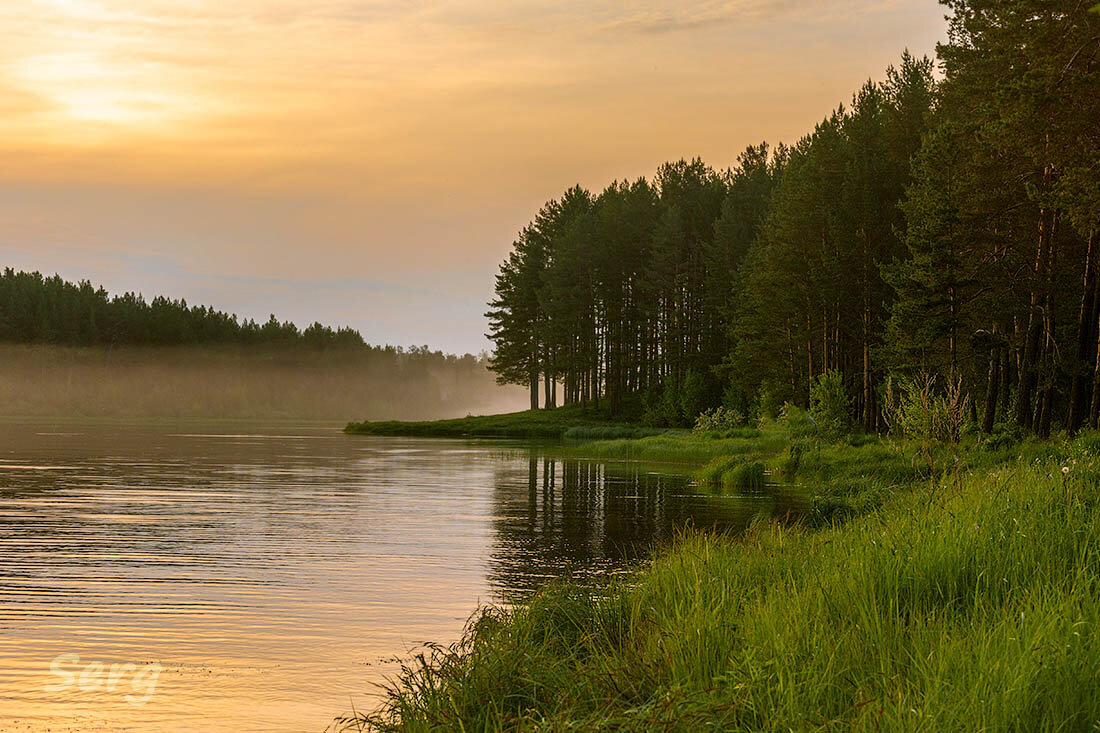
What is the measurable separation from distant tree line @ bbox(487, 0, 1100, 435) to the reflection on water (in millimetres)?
9609

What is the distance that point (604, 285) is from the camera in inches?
4023

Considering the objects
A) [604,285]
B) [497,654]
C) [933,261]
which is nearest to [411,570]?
[497,654]

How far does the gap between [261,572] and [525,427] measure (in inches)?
2947

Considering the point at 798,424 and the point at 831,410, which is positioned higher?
the point at 831,410

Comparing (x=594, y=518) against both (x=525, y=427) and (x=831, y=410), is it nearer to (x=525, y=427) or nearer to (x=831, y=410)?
(x=831, y=410)

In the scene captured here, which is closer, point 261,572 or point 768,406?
point 261,572

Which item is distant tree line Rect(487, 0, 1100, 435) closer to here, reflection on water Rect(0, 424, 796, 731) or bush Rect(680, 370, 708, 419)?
bush Rect(680, 370, 708, 419)

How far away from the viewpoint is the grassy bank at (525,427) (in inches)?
3273

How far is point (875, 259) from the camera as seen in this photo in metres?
60.6

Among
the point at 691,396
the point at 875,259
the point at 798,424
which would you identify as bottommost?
the point at 798,424

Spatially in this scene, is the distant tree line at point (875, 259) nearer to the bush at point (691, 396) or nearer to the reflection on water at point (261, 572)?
the bush at point (691, 396)

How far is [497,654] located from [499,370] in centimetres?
10993

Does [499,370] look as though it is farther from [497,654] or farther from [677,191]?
[497,654]

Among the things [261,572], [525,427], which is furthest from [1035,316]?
[525,427]
